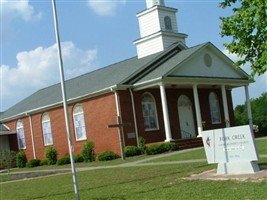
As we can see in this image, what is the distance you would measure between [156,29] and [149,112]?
23.9 feet

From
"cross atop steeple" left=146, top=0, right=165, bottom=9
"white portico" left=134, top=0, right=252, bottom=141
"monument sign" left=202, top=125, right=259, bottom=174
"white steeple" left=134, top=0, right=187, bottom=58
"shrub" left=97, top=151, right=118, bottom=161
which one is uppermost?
"cross atop steeple" left=146, top=0, right=165, bottom=9

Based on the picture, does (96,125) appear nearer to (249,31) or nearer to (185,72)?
(185,72)

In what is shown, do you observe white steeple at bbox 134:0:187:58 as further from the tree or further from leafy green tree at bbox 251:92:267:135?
the tree

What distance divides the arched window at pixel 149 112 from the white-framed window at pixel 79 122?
171 inches

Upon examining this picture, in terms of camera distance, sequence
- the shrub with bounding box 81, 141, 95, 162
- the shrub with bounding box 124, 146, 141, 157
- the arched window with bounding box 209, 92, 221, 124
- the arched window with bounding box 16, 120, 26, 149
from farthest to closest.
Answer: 1. the arched window with bounding box 16, 120, 26, 149
2. the arched window with bounding box 209, 92, 221, 124
3. the shrub with bounding box 81, 141, 95, 162
4. the shrub with bounding box 124, 146, 141, 157

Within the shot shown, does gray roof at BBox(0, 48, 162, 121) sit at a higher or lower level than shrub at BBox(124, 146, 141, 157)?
higher

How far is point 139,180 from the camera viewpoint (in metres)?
13.8

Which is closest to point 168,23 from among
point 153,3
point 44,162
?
point 153,3

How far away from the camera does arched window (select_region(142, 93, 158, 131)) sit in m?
30.4

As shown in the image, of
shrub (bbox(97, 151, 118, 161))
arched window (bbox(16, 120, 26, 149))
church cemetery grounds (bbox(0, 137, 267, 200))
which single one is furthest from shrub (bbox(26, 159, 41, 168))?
church cemetery grounds (bbox(0, 137, 267, 200))

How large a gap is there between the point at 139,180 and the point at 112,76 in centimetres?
1866

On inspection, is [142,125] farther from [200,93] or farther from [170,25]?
[170,25]

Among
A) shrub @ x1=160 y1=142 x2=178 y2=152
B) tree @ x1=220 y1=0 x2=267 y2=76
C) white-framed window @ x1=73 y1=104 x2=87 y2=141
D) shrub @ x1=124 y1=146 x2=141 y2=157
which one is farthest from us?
white-framed window @ x1=73 y1=104 x2=87 y2=141

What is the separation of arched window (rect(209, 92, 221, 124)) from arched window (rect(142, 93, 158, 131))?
20.2 feet
